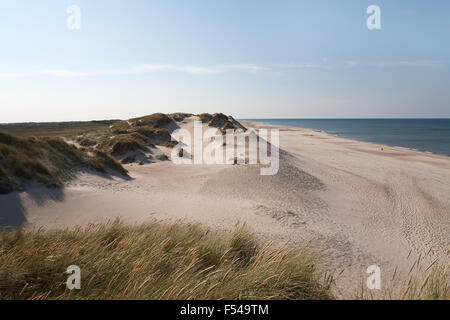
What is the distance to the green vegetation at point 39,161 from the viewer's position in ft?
32.8

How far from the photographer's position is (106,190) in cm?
1196

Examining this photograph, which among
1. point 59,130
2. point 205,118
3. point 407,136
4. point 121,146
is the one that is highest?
point 205,118

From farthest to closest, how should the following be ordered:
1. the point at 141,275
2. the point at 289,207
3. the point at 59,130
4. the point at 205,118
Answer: the point at 59,130 < the point at 205,118 < the point at 289,207 < the point at 141,275

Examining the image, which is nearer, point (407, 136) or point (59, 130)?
point (407, 136)

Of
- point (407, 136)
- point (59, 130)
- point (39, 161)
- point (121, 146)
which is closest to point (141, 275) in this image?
point (39, 161)

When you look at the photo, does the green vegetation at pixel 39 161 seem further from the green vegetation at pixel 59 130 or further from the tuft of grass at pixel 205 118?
the tuft of grass at pixel 205 118

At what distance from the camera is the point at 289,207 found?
11.6 metres

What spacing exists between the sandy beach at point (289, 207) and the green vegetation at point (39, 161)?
0.71 metres

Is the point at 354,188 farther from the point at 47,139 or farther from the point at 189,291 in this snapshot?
the point at 47,139

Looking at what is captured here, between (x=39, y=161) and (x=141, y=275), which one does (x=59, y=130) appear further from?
(x=141, y=275)

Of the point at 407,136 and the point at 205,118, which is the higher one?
the point at 205,118

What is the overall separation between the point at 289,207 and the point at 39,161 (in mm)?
11700

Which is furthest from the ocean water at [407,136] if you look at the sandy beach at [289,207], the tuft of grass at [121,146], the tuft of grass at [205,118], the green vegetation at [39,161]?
the green vegetation at [39,161]
